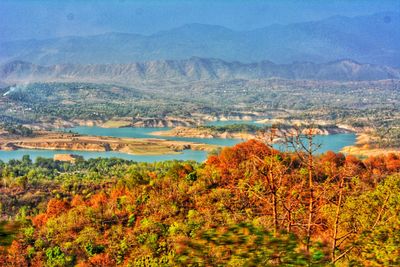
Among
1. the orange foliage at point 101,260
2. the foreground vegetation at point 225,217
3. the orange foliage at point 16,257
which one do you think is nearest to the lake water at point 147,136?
the foreground vegetation at point 225,217

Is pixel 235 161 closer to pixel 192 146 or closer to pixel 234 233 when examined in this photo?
pixel 234 233

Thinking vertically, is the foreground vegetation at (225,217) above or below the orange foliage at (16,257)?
above

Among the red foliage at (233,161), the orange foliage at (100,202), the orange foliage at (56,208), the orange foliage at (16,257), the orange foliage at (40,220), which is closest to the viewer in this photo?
the orange foliage at (16,257)

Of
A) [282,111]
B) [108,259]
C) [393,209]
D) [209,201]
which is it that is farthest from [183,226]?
[282,111]

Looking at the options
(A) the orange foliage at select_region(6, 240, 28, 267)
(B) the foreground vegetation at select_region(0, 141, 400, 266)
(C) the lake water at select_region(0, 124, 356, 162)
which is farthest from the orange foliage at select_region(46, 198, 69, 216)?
(C) the lake water at select_region(0, 124, 356, 162)

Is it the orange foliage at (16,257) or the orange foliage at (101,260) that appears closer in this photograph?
the orange foliage at (101,260)

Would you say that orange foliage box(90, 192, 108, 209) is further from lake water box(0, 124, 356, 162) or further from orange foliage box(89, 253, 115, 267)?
lake water box(0, 124, 356, 162)

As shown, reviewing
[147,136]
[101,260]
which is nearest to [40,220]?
[101,260]

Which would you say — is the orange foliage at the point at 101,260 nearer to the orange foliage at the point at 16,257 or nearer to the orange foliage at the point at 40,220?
the orange foliage at the point at 16,257

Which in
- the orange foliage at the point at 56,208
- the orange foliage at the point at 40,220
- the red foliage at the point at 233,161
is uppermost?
the red foliage at the point at 233,161

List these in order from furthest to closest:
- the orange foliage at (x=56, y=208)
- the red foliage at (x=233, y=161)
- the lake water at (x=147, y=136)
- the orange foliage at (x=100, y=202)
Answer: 1. the lake water at (x=147, y=136)
2. the orange foliage at (x=56, y=208)
3. the red foliage at (x=233, y=161)
4. the orange foliage at (x=100, y=202)
